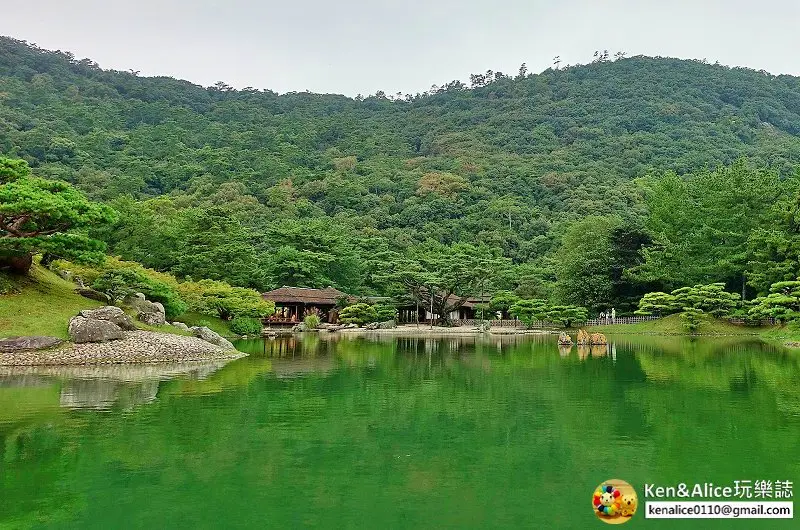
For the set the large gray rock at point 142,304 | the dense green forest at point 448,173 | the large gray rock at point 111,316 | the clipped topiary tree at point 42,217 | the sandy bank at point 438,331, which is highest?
the dense green forest at point 448,173

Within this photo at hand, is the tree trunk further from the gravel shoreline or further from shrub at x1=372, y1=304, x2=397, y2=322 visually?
shrub at x1=372, y1=304, x2=397, y2=322

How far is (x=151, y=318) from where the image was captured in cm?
2000

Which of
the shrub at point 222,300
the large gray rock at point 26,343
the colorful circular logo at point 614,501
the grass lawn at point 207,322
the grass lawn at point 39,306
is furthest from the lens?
the shrub at point 222,300

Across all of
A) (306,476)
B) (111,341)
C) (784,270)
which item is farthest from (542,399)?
(784,270)

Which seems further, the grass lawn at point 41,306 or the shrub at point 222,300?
the shrub at point 222,300

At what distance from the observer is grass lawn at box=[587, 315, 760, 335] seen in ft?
102

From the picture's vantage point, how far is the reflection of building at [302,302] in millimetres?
40625

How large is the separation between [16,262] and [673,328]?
28195 mm

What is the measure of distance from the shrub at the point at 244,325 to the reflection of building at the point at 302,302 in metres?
11.6

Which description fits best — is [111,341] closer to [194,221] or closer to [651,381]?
[651,381]

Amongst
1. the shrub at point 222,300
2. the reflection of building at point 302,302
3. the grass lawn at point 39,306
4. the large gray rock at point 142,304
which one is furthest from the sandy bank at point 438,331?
the grass lawn at point 39,306

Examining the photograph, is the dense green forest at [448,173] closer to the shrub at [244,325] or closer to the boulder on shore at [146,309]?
the shrub at [244,325]

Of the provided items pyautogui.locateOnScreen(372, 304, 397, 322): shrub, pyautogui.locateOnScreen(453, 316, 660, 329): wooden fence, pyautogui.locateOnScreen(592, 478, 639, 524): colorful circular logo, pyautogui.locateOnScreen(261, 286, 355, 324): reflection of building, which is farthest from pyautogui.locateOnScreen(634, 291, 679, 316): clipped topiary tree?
pyautogui.locateOnScreen(592, 478, 639, 524): colorful circular logo

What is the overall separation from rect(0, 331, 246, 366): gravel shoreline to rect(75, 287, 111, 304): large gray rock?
3165 mm
